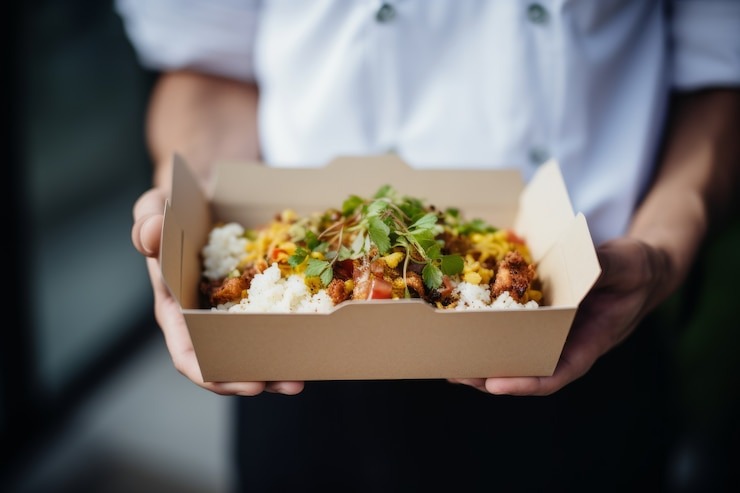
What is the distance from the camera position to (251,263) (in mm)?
1118

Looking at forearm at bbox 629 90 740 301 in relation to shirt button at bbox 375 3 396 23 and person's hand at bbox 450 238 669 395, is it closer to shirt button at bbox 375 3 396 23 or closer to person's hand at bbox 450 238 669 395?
person's hand at bbox 450 238 669 395

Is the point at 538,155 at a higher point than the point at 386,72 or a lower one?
lower

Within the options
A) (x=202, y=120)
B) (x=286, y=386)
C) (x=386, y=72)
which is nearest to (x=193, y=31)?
(x=202, y=120)

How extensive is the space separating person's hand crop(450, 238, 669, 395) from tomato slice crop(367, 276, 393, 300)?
19cm

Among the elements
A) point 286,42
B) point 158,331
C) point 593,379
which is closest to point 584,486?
point 593,379

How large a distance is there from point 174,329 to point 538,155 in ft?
2.79

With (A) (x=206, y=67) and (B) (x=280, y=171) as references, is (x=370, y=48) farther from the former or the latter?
(A) (x=206, y=67)

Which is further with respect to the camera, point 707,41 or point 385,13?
point 707,41

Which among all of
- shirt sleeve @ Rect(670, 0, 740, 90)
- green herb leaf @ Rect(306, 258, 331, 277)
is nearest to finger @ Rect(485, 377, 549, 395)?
green herb leaf @ Rect(306, 258, 331, 277)

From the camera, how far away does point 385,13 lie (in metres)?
1.24

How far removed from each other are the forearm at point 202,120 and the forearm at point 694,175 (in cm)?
103

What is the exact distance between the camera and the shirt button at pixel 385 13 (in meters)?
1.23

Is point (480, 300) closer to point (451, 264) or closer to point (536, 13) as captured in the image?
point (451, 264)

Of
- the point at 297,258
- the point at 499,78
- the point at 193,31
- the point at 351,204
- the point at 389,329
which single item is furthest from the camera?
the point at 193,31
